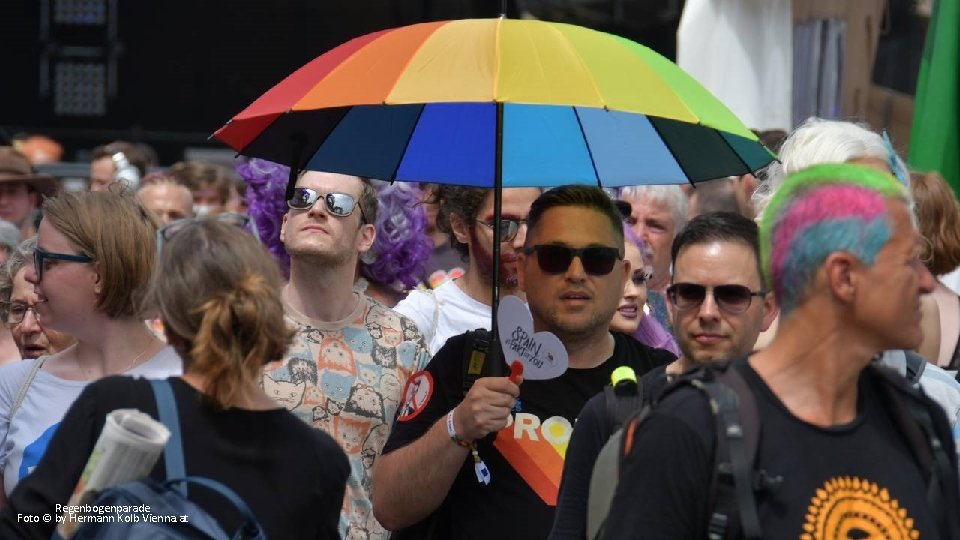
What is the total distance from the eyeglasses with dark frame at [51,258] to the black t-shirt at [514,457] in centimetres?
96

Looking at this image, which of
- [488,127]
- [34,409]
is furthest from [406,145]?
[34,409]

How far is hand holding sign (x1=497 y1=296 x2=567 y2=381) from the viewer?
4.22 metres

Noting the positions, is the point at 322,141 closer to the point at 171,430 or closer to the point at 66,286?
the point at 66,286

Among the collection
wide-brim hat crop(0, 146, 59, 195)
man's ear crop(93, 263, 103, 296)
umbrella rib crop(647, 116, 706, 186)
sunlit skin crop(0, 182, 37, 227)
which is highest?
umbrella rib crop(647, 116, 706, 186)

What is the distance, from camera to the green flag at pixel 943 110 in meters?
6.93

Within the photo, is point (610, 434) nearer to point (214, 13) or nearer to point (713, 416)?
point (713, 416)

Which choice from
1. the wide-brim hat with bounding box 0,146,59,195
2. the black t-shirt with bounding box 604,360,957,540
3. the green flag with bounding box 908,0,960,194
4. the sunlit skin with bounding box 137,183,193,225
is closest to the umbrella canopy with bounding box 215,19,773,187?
the black t-shirt with bounding box 604,360,957,540

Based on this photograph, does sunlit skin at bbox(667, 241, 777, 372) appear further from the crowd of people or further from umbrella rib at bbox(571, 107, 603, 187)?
umbrella rib at bbox(571, 107, 603, 187)

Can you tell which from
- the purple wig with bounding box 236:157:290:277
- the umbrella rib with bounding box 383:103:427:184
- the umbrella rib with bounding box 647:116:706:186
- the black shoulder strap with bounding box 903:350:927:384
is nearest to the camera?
the black shoulder strap with bounding box 903:350:927:384

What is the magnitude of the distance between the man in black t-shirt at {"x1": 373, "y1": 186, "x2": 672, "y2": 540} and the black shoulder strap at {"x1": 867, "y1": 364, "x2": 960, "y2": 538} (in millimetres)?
1145

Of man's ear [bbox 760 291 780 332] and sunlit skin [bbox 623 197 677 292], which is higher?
man's ear [bbox 760 291 780 332]

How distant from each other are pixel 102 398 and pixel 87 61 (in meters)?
9.70

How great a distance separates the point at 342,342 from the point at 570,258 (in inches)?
42.7

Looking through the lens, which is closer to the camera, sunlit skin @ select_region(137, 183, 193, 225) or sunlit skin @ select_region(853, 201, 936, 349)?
sunlit skin @ select_region(853, 201, 936, 349)
